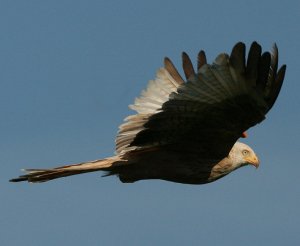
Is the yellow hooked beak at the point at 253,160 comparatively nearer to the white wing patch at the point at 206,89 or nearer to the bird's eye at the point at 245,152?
the bird's eye at the point at 245,152

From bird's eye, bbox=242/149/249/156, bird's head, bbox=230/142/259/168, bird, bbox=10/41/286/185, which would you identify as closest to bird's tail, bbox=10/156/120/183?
bird, bbox=10/41/286/185

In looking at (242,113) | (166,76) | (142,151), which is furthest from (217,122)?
(166,76)

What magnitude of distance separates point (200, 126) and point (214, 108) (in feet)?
1.57

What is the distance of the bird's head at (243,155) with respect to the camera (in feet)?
47.2

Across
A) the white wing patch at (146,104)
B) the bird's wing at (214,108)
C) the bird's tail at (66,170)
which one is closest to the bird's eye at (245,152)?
the bird's wing at (214,108)

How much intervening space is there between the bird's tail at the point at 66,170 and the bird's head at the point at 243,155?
66.3 inches

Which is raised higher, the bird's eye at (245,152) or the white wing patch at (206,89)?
the white wing patch at (206,89)

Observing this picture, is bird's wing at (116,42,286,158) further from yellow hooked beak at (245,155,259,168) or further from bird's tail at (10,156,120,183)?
yellow hooked beak at (245,155,259,168)

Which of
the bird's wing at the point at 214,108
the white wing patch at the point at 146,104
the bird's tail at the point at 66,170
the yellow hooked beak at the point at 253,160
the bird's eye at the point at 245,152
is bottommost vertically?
the yellow hooked beak at the point at 253,160

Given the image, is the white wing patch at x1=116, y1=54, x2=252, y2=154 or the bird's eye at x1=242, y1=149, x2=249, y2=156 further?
the bird's eye at x1=242, y1=149, x2=249, y2=156

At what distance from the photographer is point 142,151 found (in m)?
14.0

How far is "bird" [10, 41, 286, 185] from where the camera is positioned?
41.4ft

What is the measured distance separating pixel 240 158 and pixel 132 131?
159cm

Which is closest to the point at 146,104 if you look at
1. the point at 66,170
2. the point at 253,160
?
the point at 253,160
